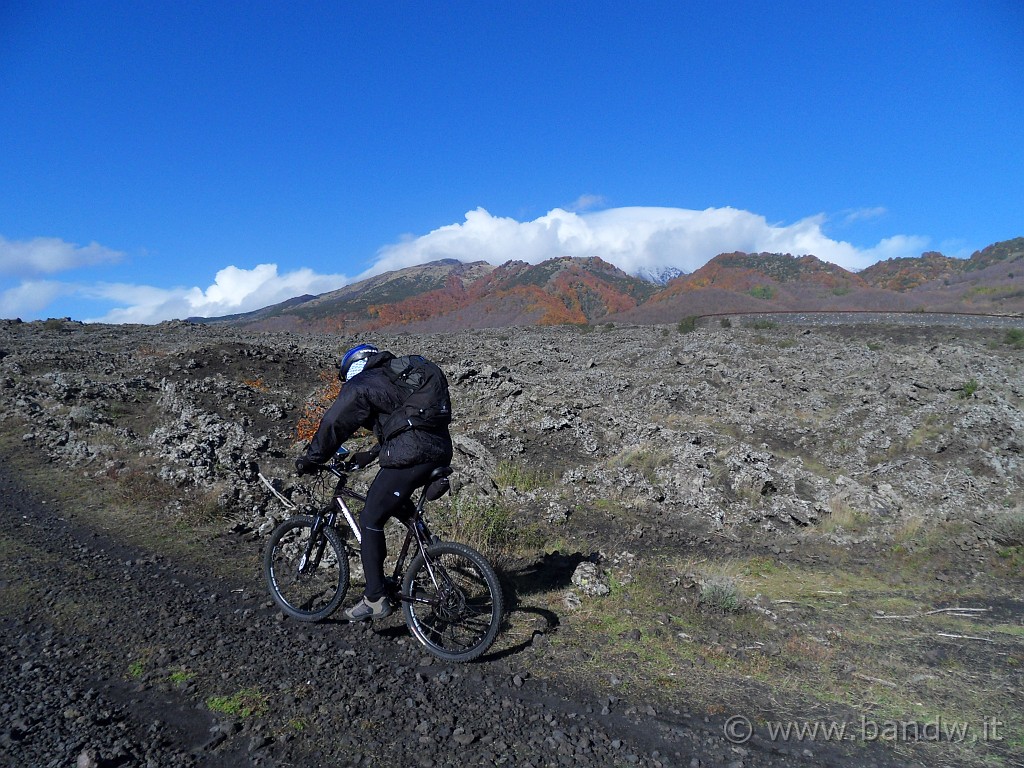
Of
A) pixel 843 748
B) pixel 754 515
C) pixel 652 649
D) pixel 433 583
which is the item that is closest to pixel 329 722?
pixel 433 583

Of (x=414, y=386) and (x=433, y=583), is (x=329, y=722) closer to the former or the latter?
(x=433, y=583)

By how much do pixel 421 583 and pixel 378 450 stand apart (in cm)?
97

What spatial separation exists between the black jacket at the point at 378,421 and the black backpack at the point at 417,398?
4 cm

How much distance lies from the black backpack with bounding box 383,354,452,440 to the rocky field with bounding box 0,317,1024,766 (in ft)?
5.00

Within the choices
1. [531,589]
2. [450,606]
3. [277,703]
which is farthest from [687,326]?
[277,703]

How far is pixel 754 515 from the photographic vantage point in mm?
7824

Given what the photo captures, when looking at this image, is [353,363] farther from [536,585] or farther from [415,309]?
[415,309]

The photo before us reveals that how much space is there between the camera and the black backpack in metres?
3.88

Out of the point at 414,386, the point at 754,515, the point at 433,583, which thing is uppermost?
the point at 414,386

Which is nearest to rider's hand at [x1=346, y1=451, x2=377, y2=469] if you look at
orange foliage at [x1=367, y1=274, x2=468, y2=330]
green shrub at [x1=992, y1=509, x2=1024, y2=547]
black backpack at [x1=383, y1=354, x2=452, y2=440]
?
black backpack at [x1=383, y1=354, x2=452, y2=440]

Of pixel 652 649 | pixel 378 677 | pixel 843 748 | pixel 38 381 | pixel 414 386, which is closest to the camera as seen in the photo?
pixel 843 748

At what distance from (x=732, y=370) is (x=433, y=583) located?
1472cm

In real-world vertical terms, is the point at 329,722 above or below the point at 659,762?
above

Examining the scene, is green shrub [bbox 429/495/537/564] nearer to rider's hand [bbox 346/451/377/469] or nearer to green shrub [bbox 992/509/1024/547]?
rider's hand [bbox 346/451/377/469]
